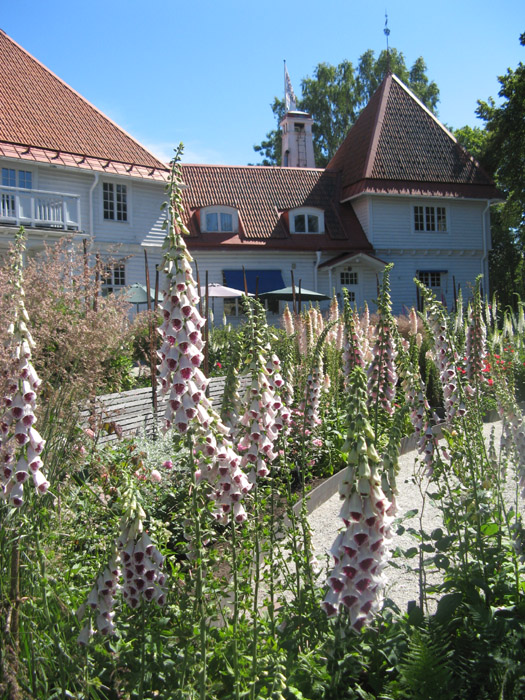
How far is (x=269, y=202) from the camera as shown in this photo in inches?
1112

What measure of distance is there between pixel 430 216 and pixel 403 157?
293 centimetres

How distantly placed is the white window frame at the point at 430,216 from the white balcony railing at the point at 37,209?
15.0m

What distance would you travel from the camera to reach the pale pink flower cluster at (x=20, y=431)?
9.39 feet

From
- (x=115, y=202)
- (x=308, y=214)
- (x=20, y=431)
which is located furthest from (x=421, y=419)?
(x=308, y=214)

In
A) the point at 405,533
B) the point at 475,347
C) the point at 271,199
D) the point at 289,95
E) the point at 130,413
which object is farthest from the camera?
the point at 289,95

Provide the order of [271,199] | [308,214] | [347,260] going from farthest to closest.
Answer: [271,199]
[308,214]
[347,260]

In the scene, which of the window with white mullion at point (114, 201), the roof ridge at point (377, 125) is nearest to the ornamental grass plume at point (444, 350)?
the window with white mullion at point (114, 201)

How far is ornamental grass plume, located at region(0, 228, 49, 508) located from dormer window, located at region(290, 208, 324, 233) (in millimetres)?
25071

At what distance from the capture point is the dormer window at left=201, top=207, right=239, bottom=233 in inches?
1030

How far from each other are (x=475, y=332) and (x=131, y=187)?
2051 cm

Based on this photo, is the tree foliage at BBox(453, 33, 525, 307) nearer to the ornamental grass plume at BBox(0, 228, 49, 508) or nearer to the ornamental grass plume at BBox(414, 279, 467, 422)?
the ornamental grass plume at BBox(414, 279, 467, 422)

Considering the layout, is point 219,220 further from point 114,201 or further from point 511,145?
point 511,145

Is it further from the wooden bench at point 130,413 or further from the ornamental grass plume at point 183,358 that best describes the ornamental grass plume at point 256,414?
the wooden bench at point 130,413

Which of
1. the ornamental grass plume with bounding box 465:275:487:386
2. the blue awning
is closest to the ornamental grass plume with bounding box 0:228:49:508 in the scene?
the ornamental grass plume with bounding box 465:275:487:386
